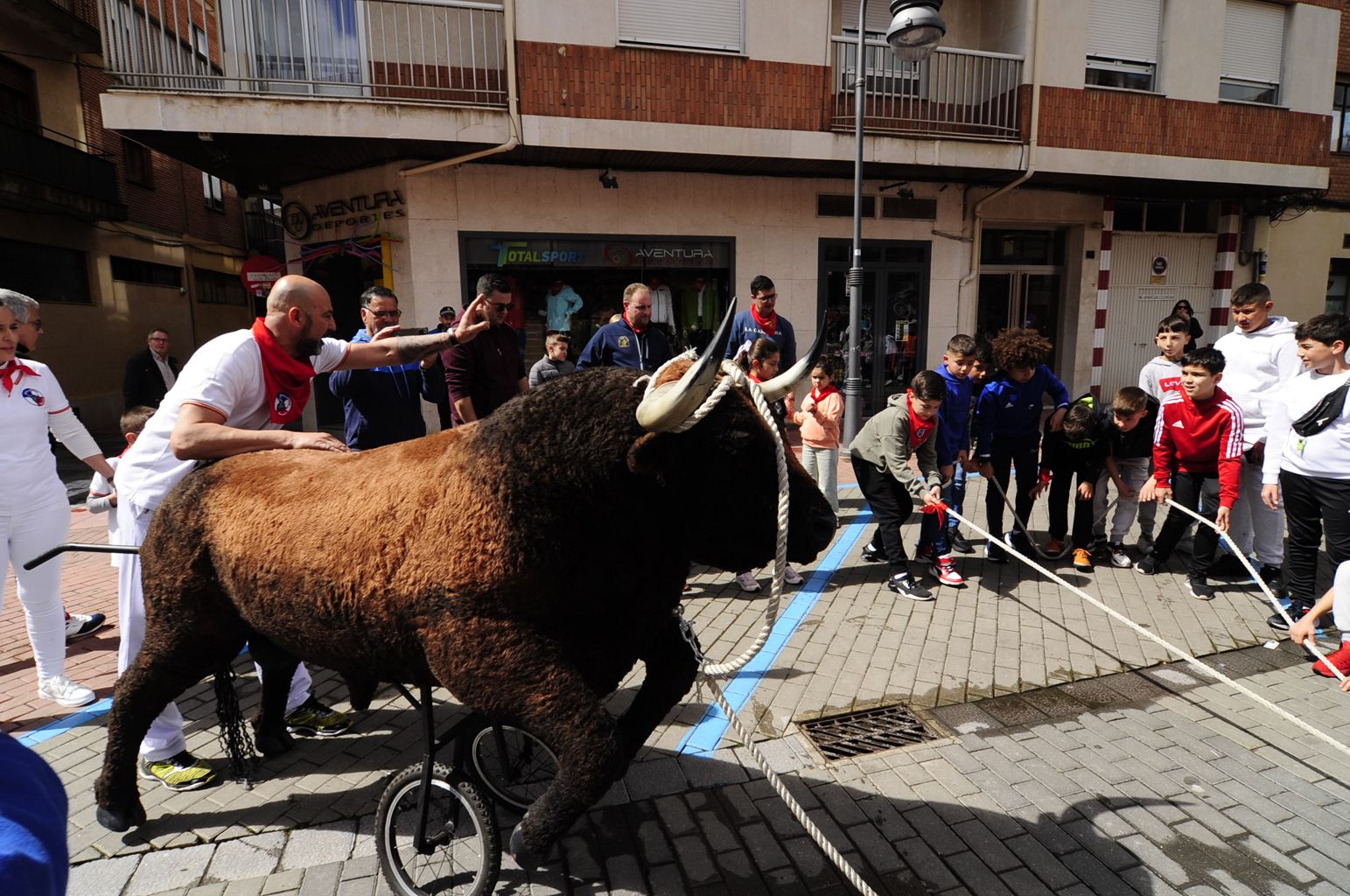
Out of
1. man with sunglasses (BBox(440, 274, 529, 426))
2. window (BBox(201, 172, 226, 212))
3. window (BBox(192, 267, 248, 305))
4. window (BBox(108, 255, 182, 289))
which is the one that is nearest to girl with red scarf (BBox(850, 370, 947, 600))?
man with sunglasses (BBox(440, 274, 529, 426))

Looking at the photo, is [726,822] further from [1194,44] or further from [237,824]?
[1194,44]

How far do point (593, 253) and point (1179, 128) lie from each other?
34.5 feet

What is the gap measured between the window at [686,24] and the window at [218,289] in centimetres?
1729

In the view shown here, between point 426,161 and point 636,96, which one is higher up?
point 636,96

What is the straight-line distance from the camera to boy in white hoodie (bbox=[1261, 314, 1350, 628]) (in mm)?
4484

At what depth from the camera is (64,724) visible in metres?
3.77

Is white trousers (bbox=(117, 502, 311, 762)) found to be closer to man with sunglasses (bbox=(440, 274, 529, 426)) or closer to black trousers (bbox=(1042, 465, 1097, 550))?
man with sunglasses (bbox=(440, 274, 529, 426))

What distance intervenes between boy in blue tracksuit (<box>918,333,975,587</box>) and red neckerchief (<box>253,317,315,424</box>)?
4607 mm

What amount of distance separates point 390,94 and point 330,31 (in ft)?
3.42

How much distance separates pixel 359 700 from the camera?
10.1 ft

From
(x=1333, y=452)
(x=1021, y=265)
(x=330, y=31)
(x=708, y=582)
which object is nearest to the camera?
(x=1333, y=452)

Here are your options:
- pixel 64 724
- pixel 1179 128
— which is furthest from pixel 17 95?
pixel 1179 128

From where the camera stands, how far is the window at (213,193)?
70.9 feet

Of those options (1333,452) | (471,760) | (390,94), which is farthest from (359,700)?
(390,94)
